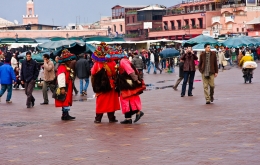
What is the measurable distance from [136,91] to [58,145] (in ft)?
9.16

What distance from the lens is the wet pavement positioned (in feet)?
30.8

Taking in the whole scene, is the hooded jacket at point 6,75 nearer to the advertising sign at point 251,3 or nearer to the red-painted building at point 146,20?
the advertising sign at point 251,3

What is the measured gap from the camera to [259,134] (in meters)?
11.1

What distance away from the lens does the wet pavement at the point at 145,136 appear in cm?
939

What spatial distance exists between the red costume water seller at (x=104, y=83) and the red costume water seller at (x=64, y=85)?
84 centimetres

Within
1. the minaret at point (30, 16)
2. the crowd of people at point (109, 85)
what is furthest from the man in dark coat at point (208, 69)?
the minaret at point (30, 16)

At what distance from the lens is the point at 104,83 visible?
13.5m

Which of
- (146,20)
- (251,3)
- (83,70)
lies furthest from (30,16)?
(83,70)

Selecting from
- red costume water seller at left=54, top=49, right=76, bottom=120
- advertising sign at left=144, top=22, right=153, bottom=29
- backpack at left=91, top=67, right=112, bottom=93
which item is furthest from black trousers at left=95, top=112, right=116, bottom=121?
advertising sign at left=144, top=22, right=153, bottom=29

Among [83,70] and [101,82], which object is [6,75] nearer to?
[83,70]

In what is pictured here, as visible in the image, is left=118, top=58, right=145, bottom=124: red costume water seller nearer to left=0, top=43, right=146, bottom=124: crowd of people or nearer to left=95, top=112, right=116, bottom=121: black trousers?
left=0, top=43, right=146, bottom=124: crowd of people

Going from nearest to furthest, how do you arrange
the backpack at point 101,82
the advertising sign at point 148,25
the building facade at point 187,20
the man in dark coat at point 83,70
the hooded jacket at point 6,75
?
1. the backpack at point 101,82
2. the hooded jacket at point 6,75
3. the man in dark coat at point 83,70
4. the building facade at point 187,20
5. the advertising sign at point 148,25

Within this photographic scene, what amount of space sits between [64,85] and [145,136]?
3.22m

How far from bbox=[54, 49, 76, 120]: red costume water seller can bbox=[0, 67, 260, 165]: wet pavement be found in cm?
38
